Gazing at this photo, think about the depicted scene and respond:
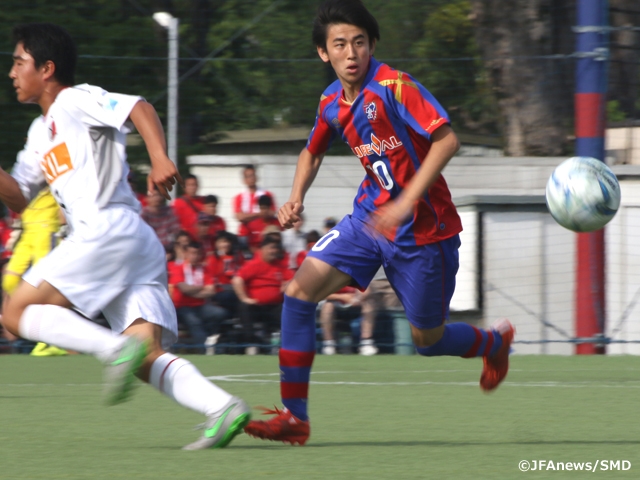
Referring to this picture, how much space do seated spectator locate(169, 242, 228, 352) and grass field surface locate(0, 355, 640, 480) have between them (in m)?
1.79

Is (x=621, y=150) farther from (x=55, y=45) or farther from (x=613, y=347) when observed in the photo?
(x=55, y=45)

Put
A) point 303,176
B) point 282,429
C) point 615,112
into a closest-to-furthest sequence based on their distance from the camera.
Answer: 1. point 282,429
2. point 303,176
3. point 615,112

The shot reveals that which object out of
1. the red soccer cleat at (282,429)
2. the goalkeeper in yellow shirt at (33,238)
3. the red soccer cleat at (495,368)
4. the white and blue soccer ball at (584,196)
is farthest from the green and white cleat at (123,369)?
the goalkeeper in yellow shirt at (33,238)

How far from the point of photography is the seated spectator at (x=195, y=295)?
10.8 meters

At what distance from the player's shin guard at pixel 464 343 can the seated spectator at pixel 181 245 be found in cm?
555

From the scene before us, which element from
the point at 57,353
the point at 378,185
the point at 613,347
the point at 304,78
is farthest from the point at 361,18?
the point at 304,78

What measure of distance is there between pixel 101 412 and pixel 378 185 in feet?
6.82

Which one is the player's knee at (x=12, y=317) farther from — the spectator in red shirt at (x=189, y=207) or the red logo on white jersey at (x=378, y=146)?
the spectator in red shirt at (x=189, y=207)

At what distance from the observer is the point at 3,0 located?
55.7ft

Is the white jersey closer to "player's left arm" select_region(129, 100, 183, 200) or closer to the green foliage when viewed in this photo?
"player's left arm" select_region(129, 100, 183, 200)

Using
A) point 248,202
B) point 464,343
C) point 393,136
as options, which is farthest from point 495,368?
point 248,202

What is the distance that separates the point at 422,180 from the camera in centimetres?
470

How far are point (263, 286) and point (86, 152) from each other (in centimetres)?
632

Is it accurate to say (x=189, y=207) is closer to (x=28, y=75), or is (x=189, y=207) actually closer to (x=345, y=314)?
(x=345, y=314)
